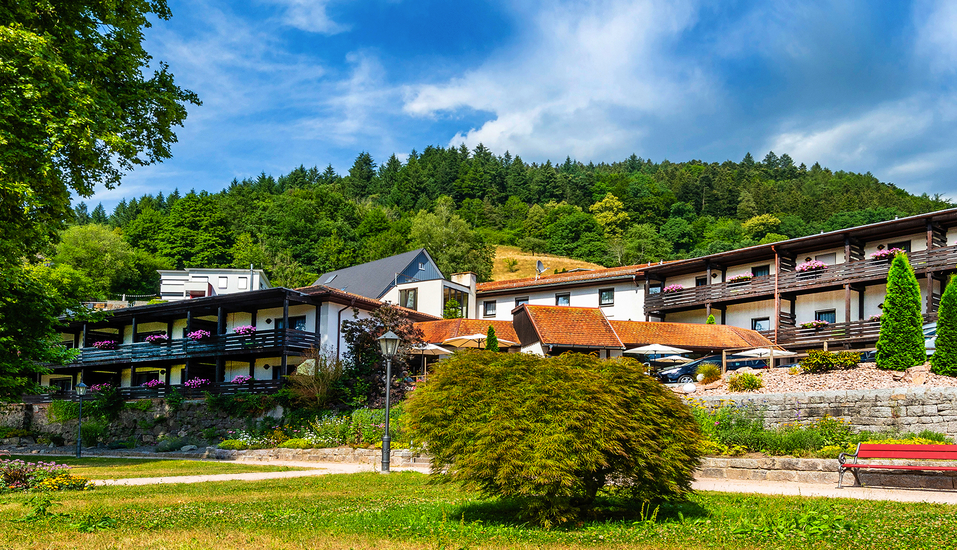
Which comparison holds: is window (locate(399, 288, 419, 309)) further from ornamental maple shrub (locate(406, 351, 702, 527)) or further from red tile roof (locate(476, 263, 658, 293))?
ornamental maple shrub (locate(406, 351, 702, 527))

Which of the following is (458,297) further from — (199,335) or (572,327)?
(199,335)

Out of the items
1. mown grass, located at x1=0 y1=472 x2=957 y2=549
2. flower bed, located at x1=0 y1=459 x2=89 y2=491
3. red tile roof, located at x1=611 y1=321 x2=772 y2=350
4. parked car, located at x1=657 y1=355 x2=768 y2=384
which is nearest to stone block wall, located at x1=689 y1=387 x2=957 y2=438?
mown grass, located at x1=0 y1=472 x2=957 y2=549

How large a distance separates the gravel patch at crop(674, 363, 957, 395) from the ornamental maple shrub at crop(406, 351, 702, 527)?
12.9 metres

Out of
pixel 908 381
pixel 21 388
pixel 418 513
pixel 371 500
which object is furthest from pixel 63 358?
pixel 908 381

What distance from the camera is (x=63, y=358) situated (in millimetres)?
24719

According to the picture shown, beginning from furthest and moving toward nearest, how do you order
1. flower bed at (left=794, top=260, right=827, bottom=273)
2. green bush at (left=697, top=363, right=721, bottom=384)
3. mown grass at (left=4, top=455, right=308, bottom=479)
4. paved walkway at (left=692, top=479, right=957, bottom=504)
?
flower bed at (left=794, top=260, right=827, bottom=273)
green bush at (left=697, top=363, right=721, bottom=384)
mown grass at (left=4, top=455, right=308, bottom=479)
paved walkway at (left=692, top=479, right=957, bottom=504)

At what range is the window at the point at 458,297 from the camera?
46.0m

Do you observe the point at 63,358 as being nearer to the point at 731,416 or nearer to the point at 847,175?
the point at 731,416

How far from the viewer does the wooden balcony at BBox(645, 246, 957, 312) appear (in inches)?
1329

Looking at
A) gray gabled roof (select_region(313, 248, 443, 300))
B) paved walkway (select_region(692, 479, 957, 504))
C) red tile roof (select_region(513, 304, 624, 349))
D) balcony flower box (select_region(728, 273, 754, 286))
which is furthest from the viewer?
gray gabled roof (select_region(313, 248, 443, 300))

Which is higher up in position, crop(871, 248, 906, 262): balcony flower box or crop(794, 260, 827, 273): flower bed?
crop(871, 248, 906, 262): balcony flower box

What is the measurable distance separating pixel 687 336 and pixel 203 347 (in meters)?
24.8

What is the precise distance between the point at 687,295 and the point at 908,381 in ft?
72.6

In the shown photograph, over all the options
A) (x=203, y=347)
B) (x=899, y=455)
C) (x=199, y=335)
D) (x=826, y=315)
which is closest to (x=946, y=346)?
(x=899, y=455)
